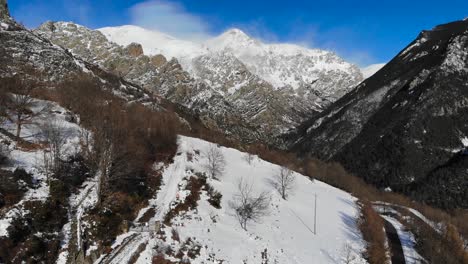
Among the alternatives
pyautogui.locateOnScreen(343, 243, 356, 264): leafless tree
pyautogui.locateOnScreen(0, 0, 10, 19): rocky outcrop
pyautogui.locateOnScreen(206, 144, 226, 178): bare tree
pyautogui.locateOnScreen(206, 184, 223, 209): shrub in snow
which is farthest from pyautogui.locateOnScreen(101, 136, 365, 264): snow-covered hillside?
pyautogui.locateOnScreen(0, 0, 10, 19): rocky outcrop

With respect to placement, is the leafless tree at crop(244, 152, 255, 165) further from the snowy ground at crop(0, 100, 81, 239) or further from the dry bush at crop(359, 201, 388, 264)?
the snowy ground at crop(0, 100, 81, 239)

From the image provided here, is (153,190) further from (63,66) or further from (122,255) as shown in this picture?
(63,66)

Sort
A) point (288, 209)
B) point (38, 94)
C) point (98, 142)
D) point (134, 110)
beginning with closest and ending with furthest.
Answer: point (98, 142)
point (288, 209)
point (38, 94)
point (134, 110)

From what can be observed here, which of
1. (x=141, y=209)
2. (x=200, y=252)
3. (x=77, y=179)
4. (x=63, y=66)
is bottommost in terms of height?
(x=200, y=252)

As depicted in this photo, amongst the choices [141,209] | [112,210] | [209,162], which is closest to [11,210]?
[112,210]

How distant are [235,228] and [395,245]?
120ft

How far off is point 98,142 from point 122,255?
817 inches

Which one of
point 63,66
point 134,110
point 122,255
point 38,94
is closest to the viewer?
point 122,255

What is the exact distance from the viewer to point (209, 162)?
7131 centimetres

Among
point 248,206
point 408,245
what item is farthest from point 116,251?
point 408,245

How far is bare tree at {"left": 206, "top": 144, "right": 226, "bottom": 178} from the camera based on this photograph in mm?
68062

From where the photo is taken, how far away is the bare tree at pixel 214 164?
68062mm

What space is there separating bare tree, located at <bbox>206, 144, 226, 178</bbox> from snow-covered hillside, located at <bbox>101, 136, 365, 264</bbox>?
3.73ft

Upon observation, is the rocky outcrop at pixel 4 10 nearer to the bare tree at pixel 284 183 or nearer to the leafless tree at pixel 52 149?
the leafless tree at pixel 52 149
